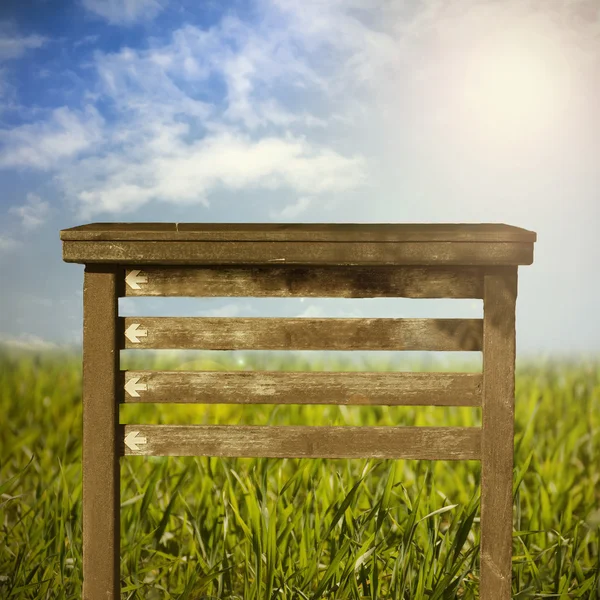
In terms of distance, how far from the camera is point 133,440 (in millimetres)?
2758

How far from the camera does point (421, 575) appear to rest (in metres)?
2.84

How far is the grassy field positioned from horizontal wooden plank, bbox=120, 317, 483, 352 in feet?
1.84

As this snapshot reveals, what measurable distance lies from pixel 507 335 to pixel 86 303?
1.58 meters

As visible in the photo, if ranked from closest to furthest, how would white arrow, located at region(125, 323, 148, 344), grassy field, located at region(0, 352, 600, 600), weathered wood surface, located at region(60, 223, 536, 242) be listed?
weathered wood surface, located at region(60, 223, 536, 242) → white arrow, located at region(125, 323, 148, 344) → grassy field, located at region(0, 352, 600, 600)

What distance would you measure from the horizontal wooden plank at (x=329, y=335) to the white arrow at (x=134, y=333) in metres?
0.08

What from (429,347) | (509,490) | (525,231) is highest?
(525,231)

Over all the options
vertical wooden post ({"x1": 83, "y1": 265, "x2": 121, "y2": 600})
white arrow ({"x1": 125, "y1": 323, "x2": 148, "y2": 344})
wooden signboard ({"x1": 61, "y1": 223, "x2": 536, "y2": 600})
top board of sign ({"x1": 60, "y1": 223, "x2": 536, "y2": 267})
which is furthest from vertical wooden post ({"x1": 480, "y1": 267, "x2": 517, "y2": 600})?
vertical wooden post ({"x1": 83, "y1": 265, "x2": 121, "y2": 600})

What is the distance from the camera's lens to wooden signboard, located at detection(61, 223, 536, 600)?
2.67 metres

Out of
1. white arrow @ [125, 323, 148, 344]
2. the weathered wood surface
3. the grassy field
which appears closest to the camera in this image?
the weathered wood surface

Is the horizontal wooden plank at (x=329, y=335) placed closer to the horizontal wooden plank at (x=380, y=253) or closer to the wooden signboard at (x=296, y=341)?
the wooden signboard at (x=296, y=341)

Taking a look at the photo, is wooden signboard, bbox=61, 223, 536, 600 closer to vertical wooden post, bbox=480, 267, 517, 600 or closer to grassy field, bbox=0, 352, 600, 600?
vertical wooden post, bbox=480, 267, 517, 600

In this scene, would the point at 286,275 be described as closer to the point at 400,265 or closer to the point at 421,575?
the point at 400,265

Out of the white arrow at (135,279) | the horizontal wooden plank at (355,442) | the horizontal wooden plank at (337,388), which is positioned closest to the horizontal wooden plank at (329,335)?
the horizontal wooden plank at (337,388)

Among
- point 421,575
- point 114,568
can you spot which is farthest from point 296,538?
point 114,568
